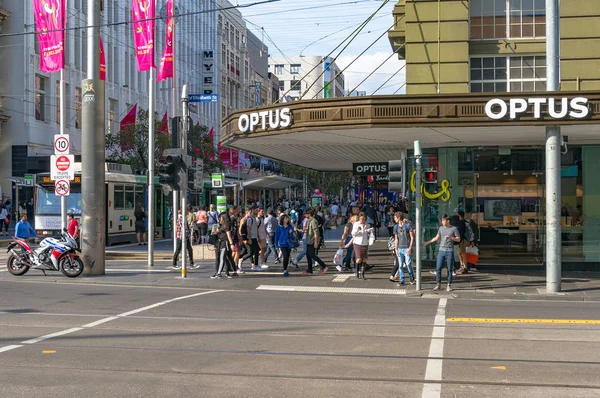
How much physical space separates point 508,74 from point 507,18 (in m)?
1.53

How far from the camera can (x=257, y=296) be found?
16391 millimetres

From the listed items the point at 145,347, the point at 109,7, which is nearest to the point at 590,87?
the point at 145,347

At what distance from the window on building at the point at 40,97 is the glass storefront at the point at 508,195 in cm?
3650

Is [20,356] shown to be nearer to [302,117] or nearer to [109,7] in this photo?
[302,117]

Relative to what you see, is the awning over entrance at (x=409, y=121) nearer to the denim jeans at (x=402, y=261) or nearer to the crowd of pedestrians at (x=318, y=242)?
the crowd of pedestrians at (x=318, y=242)

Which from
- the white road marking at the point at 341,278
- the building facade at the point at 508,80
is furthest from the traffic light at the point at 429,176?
the white road marking at the point at 341,278

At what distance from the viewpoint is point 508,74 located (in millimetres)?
21172

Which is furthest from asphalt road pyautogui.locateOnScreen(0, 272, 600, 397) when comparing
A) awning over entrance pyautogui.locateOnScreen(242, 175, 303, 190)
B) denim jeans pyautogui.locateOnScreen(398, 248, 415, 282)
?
awning over entrance pyautogui.locateOnScreen(242, 175, 303, 190)

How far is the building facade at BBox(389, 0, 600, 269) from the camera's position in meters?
20.3

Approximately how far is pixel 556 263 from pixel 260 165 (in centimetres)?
6899

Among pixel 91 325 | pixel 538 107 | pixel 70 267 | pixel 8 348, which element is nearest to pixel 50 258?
pixel 70 267

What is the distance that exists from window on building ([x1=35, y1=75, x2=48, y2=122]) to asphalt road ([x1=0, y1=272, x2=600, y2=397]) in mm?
38652

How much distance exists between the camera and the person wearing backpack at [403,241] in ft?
60.7

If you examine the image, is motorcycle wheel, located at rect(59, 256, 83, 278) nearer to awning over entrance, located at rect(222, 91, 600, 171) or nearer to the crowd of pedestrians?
the crowd of pedestrians
